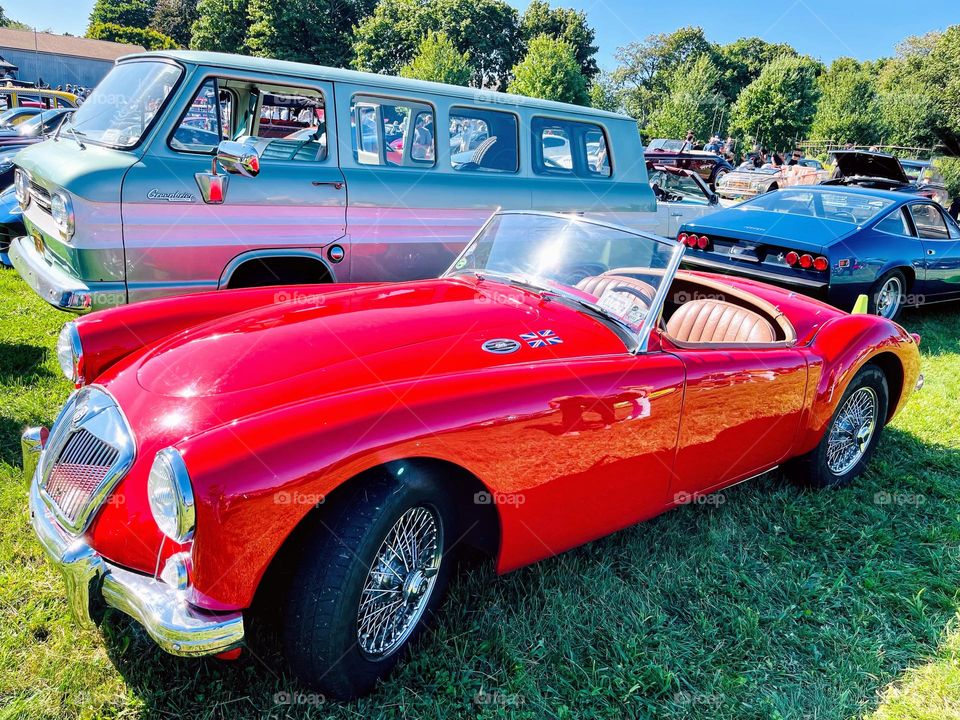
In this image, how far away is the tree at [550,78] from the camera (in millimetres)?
41281

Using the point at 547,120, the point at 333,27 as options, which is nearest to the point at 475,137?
the point at 547,120

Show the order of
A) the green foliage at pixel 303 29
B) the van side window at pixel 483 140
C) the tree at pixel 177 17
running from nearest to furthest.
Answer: the van side window at pixel 483 140
the green foliage at pixel 303 29
the tree at pixel 177 17

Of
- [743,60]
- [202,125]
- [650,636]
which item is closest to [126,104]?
[202,125]

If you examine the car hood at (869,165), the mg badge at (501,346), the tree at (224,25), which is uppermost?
the tree at (224,25)

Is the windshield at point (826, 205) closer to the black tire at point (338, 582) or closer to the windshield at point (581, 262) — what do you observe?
the windshield at point (581, 262)

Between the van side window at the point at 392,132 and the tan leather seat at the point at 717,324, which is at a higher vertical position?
the van side window at the point at 392,132

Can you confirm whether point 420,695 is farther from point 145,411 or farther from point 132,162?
point 132,162

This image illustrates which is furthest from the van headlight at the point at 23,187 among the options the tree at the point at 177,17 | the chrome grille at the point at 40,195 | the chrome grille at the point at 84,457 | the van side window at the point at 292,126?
the tree at the point at 177,17

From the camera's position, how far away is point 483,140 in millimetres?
5785

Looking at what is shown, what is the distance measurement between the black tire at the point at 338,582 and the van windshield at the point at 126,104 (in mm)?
3416

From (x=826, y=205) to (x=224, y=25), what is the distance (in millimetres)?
66102

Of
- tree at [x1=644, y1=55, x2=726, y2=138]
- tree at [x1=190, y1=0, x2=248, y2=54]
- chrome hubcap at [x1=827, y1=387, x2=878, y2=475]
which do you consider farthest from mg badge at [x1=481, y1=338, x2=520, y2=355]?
tree at [x1=190, y1=0, x2=248, y2=54]

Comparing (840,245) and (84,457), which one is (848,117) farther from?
(84,457)

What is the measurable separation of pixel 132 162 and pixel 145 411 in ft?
8.69
